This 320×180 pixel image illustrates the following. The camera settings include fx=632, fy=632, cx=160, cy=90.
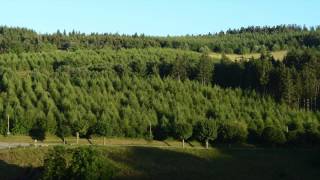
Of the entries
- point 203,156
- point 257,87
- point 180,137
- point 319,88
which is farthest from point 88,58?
point 203,156

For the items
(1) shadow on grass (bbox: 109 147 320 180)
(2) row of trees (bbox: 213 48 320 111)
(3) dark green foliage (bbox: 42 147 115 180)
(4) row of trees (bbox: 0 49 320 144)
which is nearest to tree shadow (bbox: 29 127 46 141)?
(4) row of trees (bbox: 0 49 320 144)

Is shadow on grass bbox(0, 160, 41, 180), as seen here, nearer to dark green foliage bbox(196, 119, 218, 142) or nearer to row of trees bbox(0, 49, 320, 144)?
row of trees bbox(0, 49, 320, 144)

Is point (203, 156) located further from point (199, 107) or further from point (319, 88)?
point (319, 88)

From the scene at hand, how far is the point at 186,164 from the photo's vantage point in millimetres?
70188

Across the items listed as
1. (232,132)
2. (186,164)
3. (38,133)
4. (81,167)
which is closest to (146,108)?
(232,132)

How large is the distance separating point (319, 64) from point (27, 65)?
6947 centimetres

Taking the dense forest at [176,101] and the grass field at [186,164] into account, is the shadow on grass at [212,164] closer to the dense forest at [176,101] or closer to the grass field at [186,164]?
the grass field at [186,164]

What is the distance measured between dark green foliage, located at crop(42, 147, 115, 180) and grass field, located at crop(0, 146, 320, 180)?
24.6 feet

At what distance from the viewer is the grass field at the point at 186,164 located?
6625 cm

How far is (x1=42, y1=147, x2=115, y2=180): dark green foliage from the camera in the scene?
177 ft

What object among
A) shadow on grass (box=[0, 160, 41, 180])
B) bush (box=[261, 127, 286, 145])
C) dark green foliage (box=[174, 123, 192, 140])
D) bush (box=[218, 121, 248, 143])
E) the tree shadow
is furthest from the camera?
the tree shadow

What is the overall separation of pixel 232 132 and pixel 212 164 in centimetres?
2132

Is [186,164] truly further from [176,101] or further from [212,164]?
[176,101]

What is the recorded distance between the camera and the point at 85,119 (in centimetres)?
9562
